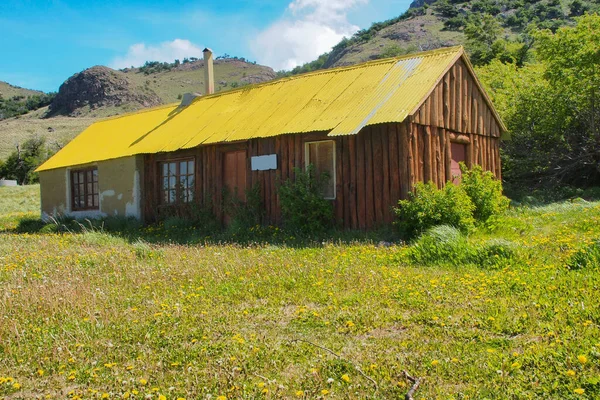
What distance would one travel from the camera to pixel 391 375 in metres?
4.09

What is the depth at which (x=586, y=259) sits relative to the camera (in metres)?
7.04

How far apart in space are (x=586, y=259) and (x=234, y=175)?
964 cm

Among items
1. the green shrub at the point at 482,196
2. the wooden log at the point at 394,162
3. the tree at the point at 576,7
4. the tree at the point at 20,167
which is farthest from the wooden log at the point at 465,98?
the tree at the point at 576,7

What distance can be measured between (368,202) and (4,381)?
894 cm

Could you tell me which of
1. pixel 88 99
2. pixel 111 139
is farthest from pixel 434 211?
pixel 88 99

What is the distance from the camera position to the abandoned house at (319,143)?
39.9 feet

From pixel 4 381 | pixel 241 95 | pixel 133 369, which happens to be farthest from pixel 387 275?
pixel 241 95

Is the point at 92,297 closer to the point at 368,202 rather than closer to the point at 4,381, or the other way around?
the point at 4,381

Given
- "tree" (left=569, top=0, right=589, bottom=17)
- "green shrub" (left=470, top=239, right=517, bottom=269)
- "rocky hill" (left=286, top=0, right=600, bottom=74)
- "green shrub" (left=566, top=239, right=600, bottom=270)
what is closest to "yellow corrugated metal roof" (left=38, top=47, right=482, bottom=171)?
"green shrub" (left=470, top=239, right=517, bottom=269)

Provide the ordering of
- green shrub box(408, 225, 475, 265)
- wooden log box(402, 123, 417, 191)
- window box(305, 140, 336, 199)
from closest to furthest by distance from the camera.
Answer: green shrub box(408, 225, 475, 265) → wooden log box(402, 123, 417, 191) → window box(305, 140, 336, 199)

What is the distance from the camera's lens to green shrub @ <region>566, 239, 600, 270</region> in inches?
272

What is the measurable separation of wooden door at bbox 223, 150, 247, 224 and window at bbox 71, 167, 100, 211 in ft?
Answer: 19.3

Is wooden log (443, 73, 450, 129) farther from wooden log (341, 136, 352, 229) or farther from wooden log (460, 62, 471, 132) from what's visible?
wooden log (341, 136, 352, 229)

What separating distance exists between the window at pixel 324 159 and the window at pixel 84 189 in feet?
28.8
